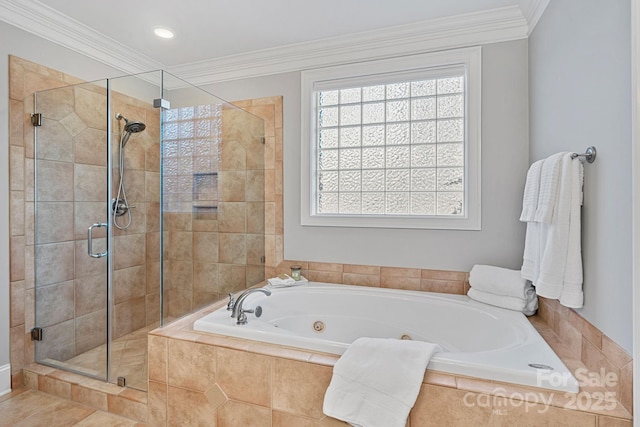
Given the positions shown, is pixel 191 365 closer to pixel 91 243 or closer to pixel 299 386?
pixel 299 386

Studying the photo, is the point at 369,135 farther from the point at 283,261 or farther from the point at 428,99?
the point at 283,261

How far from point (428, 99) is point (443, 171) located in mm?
551

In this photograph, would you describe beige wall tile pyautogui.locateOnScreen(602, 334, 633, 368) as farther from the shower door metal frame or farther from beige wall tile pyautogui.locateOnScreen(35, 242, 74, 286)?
beige wall tile pyautogui.locateOnScreen(35, 242, 74, 286)

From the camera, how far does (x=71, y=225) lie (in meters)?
2.37

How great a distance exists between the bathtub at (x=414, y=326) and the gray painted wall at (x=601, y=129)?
0.32 metres

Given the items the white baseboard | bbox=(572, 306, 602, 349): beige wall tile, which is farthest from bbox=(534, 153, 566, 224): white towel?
the white baseboard

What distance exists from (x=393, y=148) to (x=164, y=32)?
6.20 ft

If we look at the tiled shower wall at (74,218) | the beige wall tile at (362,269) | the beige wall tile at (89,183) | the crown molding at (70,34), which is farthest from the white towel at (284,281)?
the crown molding at (70,34)

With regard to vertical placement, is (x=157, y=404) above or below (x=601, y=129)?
below

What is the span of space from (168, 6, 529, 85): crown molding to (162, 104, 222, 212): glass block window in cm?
61

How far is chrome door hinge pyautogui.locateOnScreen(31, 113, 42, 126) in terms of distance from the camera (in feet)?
7.41

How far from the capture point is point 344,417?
55.6 inches

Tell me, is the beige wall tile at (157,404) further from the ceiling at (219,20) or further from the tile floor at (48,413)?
the ceiling at (219,20)

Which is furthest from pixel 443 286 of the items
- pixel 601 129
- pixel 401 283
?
pixel 601 129
